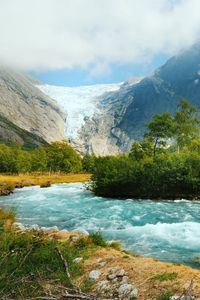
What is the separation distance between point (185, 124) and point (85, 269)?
6986cm

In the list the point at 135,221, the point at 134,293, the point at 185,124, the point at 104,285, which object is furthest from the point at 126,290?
the point at 185,124

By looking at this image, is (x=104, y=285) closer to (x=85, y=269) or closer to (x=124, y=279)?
(x=124, y=279)

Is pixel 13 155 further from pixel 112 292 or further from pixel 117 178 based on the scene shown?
pixel 112 292

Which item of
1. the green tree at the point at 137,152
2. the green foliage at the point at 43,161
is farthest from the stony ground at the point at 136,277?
the green foliage at the point at 43,161

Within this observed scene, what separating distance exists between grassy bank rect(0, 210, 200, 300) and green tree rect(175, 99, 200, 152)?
215 ft

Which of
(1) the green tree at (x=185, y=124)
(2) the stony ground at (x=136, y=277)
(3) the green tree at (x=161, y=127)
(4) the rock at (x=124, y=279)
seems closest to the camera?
(2) the stony ground at (x=136, y=277)

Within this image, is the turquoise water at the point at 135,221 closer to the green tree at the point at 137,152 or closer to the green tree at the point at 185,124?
the green tree at the point at 137,152

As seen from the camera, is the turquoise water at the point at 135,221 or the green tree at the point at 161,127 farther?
the green tree at the point at 161,127

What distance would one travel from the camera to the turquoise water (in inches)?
766

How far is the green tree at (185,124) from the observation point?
80.1 metres

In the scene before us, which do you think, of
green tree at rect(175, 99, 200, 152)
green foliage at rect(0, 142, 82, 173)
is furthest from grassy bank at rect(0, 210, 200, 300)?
green foliage at rect(0, 142, 82, 173)

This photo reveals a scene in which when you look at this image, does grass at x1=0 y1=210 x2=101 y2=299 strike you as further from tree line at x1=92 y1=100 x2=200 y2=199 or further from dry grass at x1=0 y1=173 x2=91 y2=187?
dry grass at x1=0 y1=173 x2=91 y2=187

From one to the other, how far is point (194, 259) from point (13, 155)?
114m

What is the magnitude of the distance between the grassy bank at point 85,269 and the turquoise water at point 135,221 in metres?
3.64
